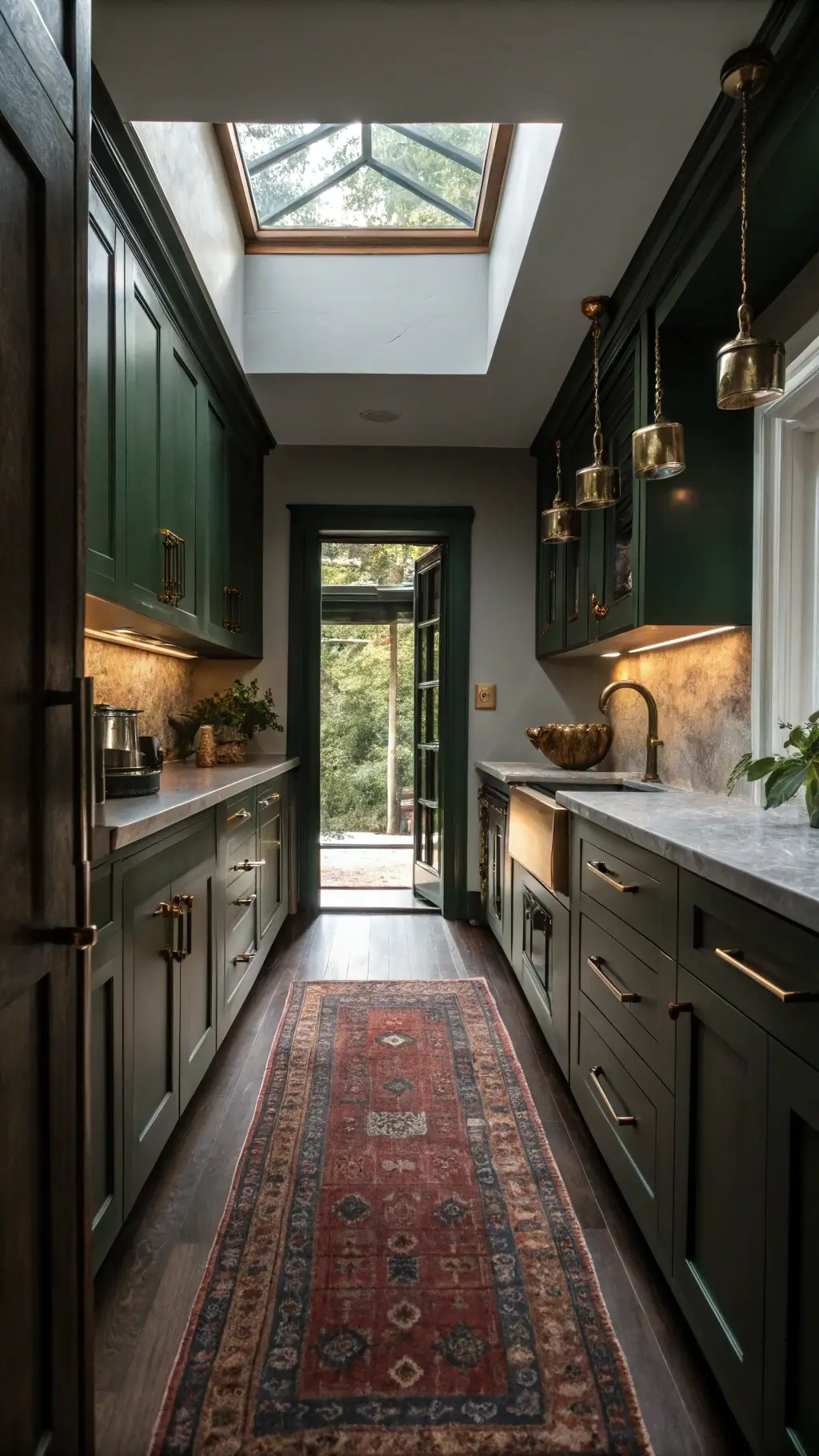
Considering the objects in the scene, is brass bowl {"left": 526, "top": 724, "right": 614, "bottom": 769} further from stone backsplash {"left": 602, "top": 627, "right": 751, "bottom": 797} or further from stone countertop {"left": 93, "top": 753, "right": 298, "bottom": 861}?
stone countertop {"left": 93, "top": 753, "right": 298, "bottom": 861}

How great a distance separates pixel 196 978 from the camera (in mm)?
2023

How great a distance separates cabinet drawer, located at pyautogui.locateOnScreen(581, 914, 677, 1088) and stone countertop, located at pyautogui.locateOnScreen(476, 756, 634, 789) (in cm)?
113

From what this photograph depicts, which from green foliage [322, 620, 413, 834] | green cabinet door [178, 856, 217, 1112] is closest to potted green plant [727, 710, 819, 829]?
green cabinet door [178, 856, 217, 1112]

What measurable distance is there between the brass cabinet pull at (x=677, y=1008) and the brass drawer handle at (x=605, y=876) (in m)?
0.27

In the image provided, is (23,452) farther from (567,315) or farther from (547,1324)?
(567,315)

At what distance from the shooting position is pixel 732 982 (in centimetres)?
110

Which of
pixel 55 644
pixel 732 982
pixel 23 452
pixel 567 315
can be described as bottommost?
pixel 732 982

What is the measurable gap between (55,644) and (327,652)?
301 inches

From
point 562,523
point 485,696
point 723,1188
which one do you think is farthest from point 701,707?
point 723,1188

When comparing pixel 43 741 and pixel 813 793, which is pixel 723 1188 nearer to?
pixel 813 793

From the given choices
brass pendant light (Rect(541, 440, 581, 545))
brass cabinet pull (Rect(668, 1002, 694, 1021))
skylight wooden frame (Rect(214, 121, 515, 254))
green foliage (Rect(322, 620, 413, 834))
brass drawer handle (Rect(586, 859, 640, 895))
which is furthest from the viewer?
green foliage (Rect(322, 620, 413, 834))

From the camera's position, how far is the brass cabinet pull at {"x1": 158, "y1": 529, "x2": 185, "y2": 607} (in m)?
2.37

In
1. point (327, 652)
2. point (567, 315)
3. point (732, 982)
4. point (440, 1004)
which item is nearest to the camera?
point (732, 982)

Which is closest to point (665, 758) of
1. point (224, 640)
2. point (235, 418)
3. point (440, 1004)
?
point (440, 1004)
